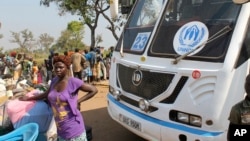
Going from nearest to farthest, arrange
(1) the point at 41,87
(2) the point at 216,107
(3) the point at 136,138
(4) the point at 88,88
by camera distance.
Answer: (2) the point at 216,107, (4) the point at 88,88, (1) the point at 41,87, (3) the point at 136,138

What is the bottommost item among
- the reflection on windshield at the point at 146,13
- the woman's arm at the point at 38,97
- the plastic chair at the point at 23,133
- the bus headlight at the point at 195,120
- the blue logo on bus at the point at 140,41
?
the plastic chair at the point at 23,133

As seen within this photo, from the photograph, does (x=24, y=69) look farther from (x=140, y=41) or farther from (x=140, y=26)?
(x=140, y=41)

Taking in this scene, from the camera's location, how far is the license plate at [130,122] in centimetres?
381

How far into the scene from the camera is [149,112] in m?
3.71

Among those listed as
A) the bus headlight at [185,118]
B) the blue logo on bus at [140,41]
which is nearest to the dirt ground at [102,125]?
the blue logo on bus at [140,41]

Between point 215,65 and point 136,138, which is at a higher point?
point 215,65

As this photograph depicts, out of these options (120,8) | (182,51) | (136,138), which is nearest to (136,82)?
(182,51)

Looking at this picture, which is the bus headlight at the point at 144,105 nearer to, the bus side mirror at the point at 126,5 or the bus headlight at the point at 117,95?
the bus headlight at the point at 117,95

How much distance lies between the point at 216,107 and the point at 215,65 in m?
0.41

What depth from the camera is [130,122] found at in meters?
3.99

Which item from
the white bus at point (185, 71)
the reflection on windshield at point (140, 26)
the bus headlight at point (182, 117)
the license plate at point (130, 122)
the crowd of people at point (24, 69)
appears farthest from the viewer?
the crowd of people at point (24, 69)

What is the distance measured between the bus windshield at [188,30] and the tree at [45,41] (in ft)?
170

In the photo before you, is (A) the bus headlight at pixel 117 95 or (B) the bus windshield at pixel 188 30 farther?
(A) the bus headlight at pixel 117 95

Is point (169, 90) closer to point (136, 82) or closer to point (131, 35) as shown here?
point (136, 82)
